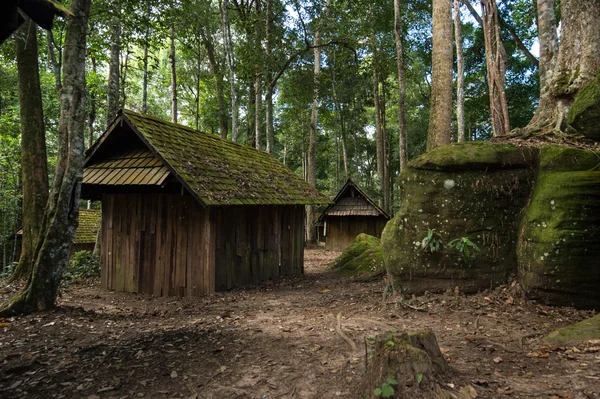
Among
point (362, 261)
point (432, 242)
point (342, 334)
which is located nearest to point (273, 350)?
point (342, 334)

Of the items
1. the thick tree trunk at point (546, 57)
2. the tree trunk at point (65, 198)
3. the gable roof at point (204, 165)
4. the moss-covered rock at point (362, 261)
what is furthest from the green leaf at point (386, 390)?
the moss-covered rock at point (362, 261)

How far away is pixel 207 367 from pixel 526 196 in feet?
19.7

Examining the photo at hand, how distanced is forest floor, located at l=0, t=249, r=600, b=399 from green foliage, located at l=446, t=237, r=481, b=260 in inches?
30.8

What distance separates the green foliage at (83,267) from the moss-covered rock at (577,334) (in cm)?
1226

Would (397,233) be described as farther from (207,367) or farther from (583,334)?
(207,367)

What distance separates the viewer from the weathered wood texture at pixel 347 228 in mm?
21344

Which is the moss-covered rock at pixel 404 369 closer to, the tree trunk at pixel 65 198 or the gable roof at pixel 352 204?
the tree trunk at pixel 65 198

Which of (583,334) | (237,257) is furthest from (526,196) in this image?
(237,257)

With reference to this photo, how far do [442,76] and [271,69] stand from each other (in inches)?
371

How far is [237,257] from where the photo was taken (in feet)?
31.4

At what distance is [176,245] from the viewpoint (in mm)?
8844

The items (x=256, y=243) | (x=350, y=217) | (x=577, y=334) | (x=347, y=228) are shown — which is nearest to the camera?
(x=577, y=334)

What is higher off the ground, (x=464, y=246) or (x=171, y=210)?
(x=171, y=210)

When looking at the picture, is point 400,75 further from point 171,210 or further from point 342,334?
point 342,334
